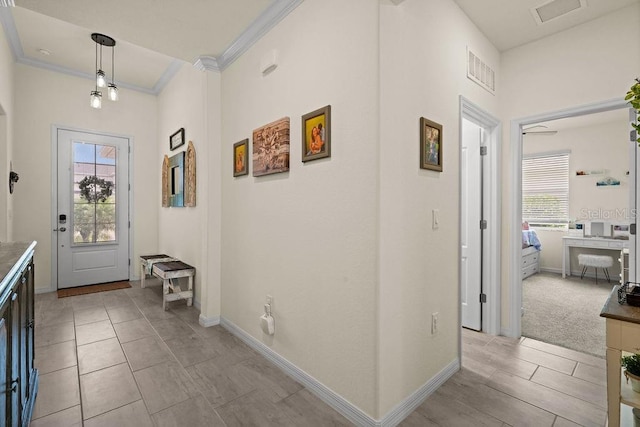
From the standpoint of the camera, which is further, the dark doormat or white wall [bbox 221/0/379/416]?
the dark doormat

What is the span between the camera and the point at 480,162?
2.98 meters

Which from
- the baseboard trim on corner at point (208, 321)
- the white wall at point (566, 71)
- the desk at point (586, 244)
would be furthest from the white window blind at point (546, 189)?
the baseboard trim on corner at point (208, 321)

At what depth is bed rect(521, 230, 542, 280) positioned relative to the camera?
5.53m

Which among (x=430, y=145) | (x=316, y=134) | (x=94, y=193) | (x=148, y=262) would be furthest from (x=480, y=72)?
(x=94, y=193)

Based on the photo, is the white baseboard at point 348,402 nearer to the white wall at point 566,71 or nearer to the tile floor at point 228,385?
the tile floor at point 228,385

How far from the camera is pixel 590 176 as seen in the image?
564cm

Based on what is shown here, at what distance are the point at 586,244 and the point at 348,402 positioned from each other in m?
5.68

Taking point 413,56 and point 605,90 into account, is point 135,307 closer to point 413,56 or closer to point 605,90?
point 413,56

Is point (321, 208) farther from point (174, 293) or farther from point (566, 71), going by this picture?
point (174, 293)

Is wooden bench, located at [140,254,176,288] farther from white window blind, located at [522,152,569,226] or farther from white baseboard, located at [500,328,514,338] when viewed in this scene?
white window blind, located at [522,152,569,226]

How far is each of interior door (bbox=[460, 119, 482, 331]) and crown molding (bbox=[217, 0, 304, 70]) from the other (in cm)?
194

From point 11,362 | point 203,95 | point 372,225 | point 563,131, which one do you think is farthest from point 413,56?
point 563,131

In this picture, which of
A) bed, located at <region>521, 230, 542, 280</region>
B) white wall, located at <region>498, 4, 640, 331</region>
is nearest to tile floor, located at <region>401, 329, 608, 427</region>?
white wall, located at <region>498, 4, 640, 331</region>

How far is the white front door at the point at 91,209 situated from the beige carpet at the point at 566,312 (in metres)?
5.53
